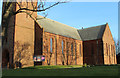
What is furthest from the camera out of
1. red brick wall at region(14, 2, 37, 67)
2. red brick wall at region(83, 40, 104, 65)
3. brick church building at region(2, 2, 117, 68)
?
red brick wall at region(83, 40, 104, 65)

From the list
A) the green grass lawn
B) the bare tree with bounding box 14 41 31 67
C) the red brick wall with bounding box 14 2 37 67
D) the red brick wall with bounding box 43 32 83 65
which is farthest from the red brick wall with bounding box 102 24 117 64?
the green grass lawn

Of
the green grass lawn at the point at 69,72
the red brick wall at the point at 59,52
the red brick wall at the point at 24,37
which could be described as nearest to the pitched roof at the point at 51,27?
the red brick wall at the point at 59,52

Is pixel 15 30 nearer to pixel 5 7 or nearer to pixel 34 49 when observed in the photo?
pixel 34 49

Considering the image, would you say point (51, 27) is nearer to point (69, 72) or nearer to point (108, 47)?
point (108, 47)

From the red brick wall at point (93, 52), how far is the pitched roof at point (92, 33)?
1.42 metres

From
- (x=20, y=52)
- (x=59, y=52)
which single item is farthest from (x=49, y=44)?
(x=20, y=52)

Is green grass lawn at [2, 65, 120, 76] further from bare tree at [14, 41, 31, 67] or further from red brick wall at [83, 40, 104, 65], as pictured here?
red brick wall at [83, 40, 104, 65]

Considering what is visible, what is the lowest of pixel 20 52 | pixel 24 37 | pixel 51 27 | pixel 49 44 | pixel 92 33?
pixel 20 52

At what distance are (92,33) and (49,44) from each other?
18.8 meters

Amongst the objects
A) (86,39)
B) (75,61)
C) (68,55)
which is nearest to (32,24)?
(68,55)

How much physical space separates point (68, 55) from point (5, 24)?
28466mm

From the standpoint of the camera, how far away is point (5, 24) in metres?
9.11

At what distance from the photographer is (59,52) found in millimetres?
33375

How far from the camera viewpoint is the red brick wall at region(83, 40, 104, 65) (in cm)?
3909
